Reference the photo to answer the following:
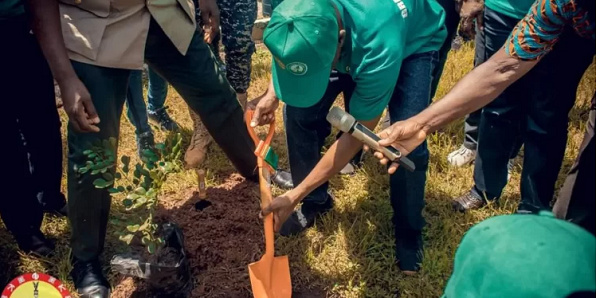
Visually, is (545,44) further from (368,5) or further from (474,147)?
(474,147)

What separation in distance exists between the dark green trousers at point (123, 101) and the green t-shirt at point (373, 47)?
807 mm

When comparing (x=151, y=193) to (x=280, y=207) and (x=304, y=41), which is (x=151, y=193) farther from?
(x=304, y=41)

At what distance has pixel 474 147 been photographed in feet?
11.1

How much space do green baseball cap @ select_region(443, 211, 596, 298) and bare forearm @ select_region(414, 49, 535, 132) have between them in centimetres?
91

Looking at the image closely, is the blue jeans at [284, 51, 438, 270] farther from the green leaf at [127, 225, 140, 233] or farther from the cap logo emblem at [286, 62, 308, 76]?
the green leaf at [127, 225, 140, 233]

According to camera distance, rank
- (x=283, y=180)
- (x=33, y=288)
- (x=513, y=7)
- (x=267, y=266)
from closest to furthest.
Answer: (x=33, y=288) < (x=267, y=266) < (x=513, y=7) < (x=283, y=180)

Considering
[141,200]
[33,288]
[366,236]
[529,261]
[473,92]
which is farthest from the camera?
[366,236]

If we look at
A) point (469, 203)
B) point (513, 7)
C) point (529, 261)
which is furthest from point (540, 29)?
point (469, 203)

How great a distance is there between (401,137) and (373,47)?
1.06 feet

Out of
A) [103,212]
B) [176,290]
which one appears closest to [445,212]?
[176,290]

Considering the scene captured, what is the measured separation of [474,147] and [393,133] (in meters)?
1.57

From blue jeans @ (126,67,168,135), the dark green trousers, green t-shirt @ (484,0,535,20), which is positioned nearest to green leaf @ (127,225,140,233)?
the dark green trousers

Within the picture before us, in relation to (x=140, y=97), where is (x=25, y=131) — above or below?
above

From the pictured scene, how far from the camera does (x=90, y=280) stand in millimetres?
2617
